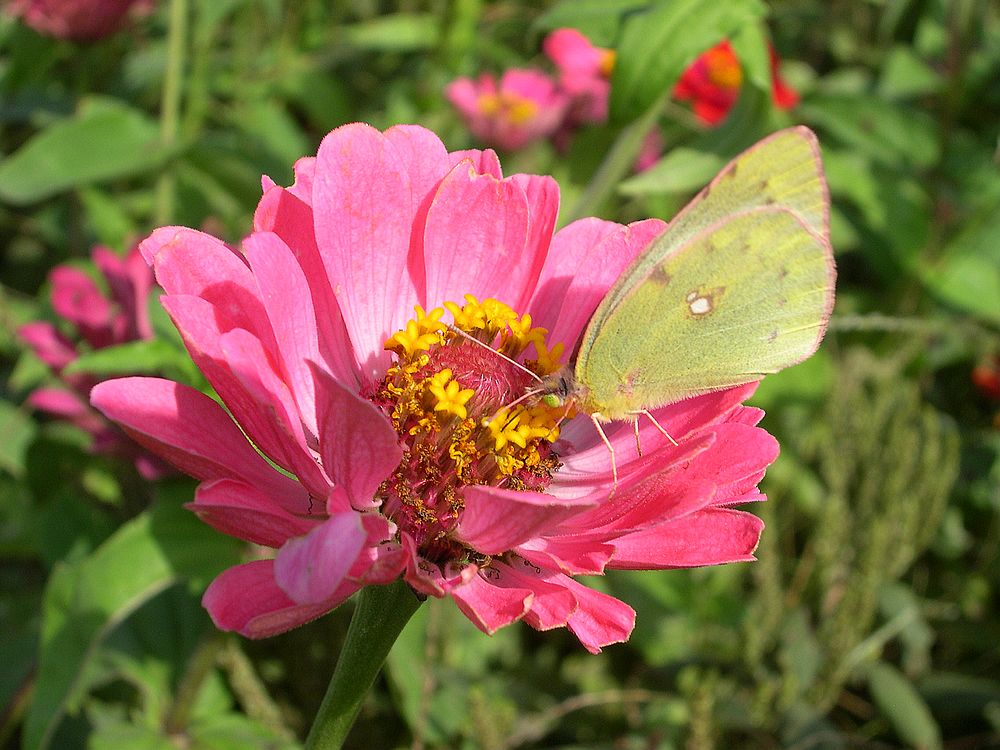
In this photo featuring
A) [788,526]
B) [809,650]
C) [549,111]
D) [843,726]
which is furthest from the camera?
[549,111]

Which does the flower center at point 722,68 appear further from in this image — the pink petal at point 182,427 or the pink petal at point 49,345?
the pink petal at point 182,427

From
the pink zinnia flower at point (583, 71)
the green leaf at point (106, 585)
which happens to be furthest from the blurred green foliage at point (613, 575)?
the pink zinnia flower at point (583, 71)

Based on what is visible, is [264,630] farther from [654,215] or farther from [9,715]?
[654,215]

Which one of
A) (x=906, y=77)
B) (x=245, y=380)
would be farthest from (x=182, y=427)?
(x=906, y=77)

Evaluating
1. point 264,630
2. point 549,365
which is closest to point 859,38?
point 549,365

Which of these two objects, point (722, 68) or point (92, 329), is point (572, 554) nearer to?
point (92, 329)
